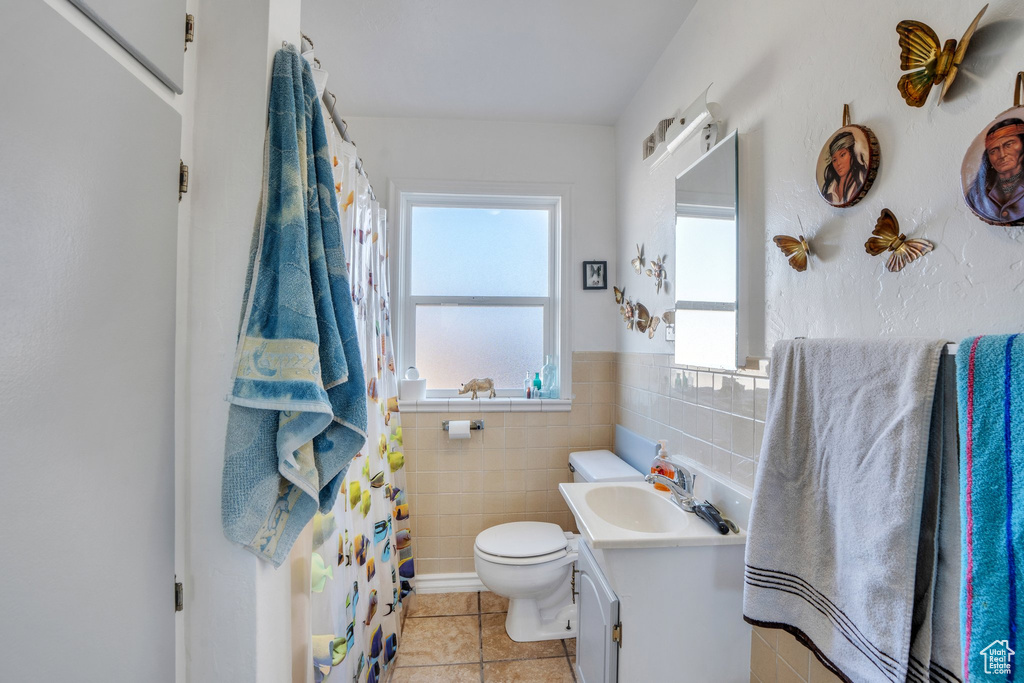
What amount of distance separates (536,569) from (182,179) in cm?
183

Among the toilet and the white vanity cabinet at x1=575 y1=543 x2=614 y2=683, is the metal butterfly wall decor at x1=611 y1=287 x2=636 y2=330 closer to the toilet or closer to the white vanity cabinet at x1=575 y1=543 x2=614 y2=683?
the toilet

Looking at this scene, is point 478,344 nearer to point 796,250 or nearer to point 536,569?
point 536,569

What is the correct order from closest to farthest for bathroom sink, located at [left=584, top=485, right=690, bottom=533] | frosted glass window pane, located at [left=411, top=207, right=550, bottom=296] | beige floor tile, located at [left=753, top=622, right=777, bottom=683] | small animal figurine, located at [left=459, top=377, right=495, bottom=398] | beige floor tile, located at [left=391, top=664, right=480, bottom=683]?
beige floor tile, located at [left=753, top=622, right=777, bottom=683] < bathroom sink, located at [left=584, top=485, right=690, bottom=533] < beige floor tile, located at [left=391, top=664, right=480, bottom=683] < small animal figurine, located at [left=459, top=377, right=495, bottom=398] < frosted glass window pane, located at [left=411, top=207, right=550, bottom=296]

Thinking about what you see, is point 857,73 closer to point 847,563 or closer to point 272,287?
point 847,563

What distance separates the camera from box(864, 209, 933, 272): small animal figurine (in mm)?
818

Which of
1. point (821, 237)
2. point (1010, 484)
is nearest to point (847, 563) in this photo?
point (1010, 484)

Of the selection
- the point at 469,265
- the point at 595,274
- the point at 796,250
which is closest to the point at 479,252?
the point at 469,265

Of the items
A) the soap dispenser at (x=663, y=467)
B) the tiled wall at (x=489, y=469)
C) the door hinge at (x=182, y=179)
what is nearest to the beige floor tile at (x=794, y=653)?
the soap dispenser at (x=663, y=467)

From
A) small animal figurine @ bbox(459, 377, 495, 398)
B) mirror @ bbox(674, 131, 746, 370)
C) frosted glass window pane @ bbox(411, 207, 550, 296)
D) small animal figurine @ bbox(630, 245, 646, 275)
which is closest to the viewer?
mirror @ bbox(674, 131, 746, 370)

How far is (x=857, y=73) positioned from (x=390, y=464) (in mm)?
2082

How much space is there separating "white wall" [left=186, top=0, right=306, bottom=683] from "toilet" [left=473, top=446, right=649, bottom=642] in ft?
3.78

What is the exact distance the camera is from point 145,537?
2.40ft

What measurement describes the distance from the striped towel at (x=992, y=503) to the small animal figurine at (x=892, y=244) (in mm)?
282

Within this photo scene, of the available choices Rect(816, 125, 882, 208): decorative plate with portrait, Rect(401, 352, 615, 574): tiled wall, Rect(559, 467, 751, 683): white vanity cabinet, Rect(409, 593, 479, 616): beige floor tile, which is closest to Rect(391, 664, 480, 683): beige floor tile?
Rect(409, 593, 479, 616): beige floor tile
